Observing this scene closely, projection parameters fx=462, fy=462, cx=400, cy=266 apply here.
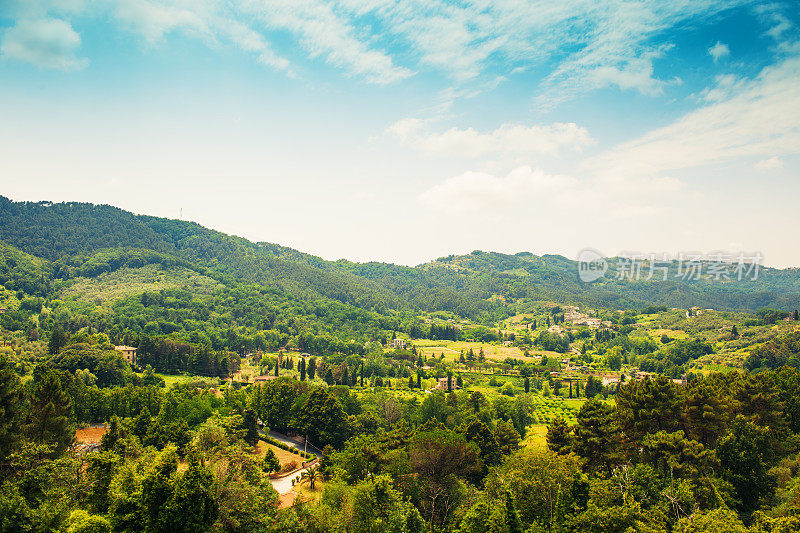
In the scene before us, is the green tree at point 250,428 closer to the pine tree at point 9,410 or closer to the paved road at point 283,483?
the paved road at point 283,483

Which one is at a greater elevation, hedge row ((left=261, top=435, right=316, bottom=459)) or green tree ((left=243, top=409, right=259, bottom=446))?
green tree ((left=243, top=409, right=259, bottom=446))

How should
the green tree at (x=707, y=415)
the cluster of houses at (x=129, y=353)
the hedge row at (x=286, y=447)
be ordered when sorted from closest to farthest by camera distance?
the green tree at (x=707, y=415)
the hedge row at (x=286, y=447)
the cluster of houses at (x=129, y=353)

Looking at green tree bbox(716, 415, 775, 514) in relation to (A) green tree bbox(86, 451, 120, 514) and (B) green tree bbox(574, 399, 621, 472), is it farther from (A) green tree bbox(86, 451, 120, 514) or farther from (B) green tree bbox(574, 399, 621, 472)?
(A) green tree bbox(86, 451, 120, 514)

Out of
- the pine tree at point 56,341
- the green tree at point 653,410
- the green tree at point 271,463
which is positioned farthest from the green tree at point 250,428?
the pine tree at point 56,341

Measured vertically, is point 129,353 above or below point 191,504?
below

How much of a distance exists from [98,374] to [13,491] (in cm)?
4952

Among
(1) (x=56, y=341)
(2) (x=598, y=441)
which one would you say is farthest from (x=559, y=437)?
(1) (x=56, y=341)

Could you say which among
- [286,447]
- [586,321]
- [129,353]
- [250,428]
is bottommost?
[129,353]

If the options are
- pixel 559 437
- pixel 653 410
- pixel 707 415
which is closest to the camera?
pixel 707 415

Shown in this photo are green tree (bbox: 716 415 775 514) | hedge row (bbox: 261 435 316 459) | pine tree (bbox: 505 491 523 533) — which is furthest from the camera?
hedge row (bbox: 261 435 316 459)

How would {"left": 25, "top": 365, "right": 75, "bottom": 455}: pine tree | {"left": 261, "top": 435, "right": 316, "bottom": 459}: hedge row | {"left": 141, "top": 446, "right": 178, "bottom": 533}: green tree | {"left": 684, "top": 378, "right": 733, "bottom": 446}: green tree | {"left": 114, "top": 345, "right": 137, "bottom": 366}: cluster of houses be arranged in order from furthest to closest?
{"left": 114, "top": 345, "right": 137, "bottom": 366}: cluster of houses < {"left": 261, "top": 435, "right": 316, "bottom": 459}: hedge row < {"left": 25, "top": 365, "right": 75, "bottom": 455}: pine tree < {"left": 684, "top": 378, "right": 733, "bottom": 446}: green tree < {"left": 141, "top": 446, "right": 178, "bottom": 533}: green tree

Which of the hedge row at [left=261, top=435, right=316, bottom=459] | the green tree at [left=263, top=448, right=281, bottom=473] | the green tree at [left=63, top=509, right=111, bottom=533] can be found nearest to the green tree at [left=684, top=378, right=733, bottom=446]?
the green tree at [left=263, top=448, right=281, bottom=473]

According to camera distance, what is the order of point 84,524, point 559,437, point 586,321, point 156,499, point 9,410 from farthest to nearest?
point 586,321 < point 559,437 < point 9,410 < point 156,499 < point 84,524

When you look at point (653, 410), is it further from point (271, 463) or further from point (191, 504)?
point (271, 463)
